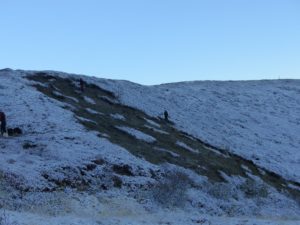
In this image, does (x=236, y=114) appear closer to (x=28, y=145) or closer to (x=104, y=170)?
(x=104, y=170)

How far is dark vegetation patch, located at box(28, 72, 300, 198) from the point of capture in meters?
31.2

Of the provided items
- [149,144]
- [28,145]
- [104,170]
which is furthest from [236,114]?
[28,145]

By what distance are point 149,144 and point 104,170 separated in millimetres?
7291

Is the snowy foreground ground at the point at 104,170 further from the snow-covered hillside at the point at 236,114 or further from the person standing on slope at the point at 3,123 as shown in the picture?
the person standing on slope at the point at 3,123

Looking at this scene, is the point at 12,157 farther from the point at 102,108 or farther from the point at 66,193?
the point at 102,108

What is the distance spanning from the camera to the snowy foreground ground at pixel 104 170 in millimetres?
22578

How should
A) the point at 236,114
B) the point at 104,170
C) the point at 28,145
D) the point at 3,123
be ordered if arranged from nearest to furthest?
1. the point at 104,170
2. the point at 28,145
3. the point at 3,123
4. the point at 236,114

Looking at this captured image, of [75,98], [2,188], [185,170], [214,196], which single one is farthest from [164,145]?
[2,188]

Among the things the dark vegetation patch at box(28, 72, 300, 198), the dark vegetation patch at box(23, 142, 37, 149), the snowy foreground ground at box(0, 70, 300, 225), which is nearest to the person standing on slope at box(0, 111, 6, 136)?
the snowy foreground ground at box(0, 70, 300, 225)

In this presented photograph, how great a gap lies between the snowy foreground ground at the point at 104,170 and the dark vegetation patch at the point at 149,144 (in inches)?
33.2

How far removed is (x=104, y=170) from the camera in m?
26.8

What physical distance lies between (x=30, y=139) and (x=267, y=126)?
86.1 ft

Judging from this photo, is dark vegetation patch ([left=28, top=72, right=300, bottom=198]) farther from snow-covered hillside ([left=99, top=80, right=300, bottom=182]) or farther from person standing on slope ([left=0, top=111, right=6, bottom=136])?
person standing on slope ([left=0, top=111, right=6, bottom=136])

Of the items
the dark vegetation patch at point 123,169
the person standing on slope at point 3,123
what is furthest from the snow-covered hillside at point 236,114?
the person standing on slope at point 3,123
